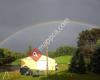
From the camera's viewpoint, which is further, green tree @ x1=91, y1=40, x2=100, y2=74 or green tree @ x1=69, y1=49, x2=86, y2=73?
green tree @ x1=91, y1=40, x2=100, y2=74

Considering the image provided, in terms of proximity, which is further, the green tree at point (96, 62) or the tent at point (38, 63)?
the tent at point (38, 63)

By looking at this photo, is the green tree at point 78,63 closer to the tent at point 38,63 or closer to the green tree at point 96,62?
the green tree at point 96,62

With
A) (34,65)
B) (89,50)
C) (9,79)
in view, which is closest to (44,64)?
(34,65)

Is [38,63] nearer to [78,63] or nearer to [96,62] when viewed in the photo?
[78,63]

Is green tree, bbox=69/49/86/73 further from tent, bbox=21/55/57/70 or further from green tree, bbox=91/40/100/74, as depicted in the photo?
tent, bbox=21/55/57/70

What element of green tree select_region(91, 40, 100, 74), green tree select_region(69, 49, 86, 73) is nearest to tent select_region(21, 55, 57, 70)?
green tree select_region(69, 49, 86, 73)

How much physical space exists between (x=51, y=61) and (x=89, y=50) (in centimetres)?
1451

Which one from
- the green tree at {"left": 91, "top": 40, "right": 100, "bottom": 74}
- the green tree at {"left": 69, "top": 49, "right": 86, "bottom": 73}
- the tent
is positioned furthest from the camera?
the tent

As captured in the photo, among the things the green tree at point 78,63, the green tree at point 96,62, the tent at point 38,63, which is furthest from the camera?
the tent at point 38,63

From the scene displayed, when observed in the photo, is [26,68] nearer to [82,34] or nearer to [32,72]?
[32,72]

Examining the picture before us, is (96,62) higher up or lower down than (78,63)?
higher up

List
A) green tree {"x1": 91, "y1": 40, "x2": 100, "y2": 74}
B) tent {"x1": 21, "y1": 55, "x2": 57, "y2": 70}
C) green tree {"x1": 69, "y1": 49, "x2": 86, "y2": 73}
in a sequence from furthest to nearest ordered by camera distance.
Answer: tent {"x1": 21, "y1": 55, "x2": 57, "y2": 70} < green tree {"x1": 91, "y1": 40, "x2": 100, "y2": 74} < green tree {"x1": 69, "y1": 49, "x2": 86, "y2": 73}

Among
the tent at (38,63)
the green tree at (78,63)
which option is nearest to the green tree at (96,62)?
the green tree at (78,63)

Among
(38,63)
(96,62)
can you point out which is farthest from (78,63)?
(38,63)
